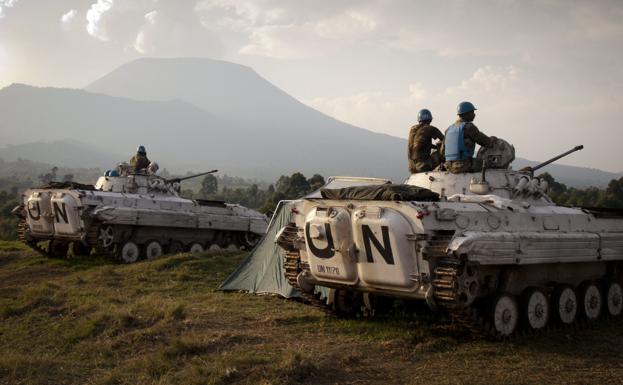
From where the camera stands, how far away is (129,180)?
20.8m

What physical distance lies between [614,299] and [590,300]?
2.77ft

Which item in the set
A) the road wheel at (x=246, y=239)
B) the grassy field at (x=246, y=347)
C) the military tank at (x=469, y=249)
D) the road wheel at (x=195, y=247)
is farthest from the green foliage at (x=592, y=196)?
the grassy field at (x=246, y=347)

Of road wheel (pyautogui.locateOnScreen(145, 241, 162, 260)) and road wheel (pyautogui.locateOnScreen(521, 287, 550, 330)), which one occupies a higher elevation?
road wheel (pyautogui.locateOnScreen(521, 287, 550, 330))

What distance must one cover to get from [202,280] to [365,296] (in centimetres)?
516

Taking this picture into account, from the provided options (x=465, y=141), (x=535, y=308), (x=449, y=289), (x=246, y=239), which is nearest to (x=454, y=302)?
(x=449, y=289)

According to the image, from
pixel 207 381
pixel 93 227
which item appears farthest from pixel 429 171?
pixel 93 227

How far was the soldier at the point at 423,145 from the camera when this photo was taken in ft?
40.2

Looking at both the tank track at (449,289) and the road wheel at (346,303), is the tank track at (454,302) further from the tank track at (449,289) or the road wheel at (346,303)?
the road wheel at (346,303)

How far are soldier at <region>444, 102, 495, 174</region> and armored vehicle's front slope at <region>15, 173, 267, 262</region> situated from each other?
10920 mm

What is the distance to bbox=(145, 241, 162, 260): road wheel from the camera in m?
20.6

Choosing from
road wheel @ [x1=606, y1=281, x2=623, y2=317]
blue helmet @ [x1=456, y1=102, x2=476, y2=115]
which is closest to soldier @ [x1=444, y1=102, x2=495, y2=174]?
blue helmet @ [x1=456, y1=102, x2=476, y2=115]

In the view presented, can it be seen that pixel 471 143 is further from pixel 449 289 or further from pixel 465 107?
pixel 449 289

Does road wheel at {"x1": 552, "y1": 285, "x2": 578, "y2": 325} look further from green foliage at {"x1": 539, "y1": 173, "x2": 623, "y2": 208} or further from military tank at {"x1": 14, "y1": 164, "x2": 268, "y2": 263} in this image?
green foliage at {"x1": 539, "y1": 173, "x2": 623, "y2": 208}

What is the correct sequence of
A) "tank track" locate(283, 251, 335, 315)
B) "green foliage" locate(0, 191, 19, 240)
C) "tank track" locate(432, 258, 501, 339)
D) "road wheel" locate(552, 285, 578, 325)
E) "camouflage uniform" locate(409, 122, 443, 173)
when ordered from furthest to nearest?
1. "green foliage" locate(0, 191, 19, 240)
2. "camouflage uniform" locate(409, 122, 443, 173)
3. "tank track" locate(283, 251, 335, 315)
4. "road wheel" locate(552, 285, 578, 325)
5. "tank track" locate(432, 258, 501, 339)
